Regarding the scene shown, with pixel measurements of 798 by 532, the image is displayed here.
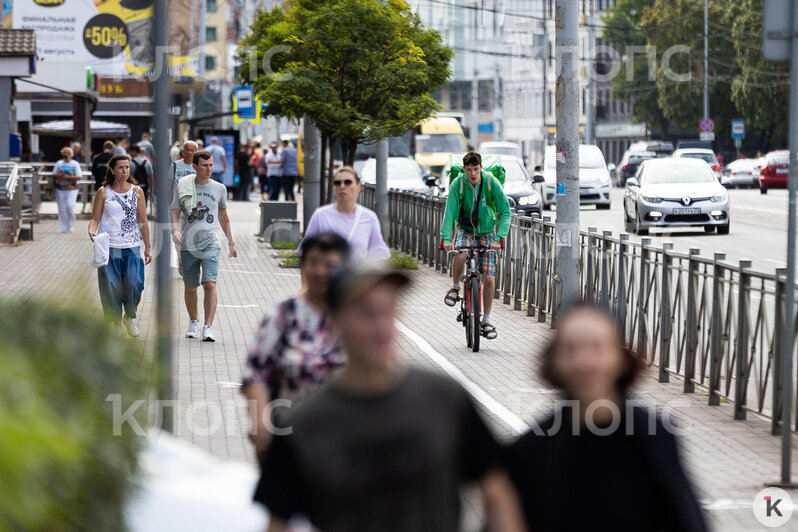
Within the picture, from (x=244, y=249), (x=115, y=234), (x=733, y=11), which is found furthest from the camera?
(x=733, y=11)

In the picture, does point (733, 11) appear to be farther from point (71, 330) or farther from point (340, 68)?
point (71, 330)

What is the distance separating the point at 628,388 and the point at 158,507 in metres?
1.25

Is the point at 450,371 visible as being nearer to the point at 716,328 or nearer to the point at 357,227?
the point at 716,328

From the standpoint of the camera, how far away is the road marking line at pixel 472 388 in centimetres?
927

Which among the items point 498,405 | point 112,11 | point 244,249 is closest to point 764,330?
point 498,405

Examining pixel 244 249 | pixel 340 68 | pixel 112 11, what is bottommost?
pixel 244 249

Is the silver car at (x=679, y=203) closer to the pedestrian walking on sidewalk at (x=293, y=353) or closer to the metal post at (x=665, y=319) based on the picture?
the metal post at (x=665, y=319)

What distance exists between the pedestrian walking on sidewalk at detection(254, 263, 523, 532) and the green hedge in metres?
0.39

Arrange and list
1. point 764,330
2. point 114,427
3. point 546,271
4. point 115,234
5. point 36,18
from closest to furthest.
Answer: point 114,427, point 764,330, point 115,234, point 546,271, point 36,18

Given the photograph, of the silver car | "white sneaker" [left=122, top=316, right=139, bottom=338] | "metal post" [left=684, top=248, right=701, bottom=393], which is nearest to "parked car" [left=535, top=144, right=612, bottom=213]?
the silver car

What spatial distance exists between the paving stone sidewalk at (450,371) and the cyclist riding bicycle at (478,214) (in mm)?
724

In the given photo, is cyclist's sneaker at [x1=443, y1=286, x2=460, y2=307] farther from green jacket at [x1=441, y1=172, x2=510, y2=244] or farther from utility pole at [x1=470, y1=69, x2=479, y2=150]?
utility pole at [x1=470, y1=69, x2=479, y2=150]

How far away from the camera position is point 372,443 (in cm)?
320

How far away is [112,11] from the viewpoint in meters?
41.8
